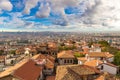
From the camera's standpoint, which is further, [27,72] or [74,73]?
[74,73]

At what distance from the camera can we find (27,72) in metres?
34.9

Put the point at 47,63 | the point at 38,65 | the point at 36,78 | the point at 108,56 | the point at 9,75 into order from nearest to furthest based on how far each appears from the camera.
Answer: the point at 9,75 < the point at 36,78 < the point at 38,65 < the point at 47,63 < the point at 108,56

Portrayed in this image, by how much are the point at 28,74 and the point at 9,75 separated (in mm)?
3687

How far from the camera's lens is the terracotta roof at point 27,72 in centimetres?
3231

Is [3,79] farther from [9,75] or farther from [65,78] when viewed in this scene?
[65,78]

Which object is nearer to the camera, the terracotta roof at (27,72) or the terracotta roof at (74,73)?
the terracotta roof at (27,72)

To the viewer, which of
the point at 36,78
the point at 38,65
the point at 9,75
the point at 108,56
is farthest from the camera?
the point at 108,56

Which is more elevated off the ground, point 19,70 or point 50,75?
point 19,70

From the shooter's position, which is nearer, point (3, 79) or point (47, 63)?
point (3, 79)

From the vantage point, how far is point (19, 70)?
112ft

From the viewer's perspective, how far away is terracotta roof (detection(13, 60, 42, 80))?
32.3 metres

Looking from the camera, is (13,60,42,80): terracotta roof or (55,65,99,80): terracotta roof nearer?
(13,60,42,80): terracotta roof

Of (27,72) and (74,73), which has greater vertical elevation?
(27,72)

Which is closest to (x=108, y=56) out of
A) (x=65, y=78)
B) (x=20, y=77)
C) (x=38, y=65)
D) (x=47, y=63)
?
(x=47, y=63)
